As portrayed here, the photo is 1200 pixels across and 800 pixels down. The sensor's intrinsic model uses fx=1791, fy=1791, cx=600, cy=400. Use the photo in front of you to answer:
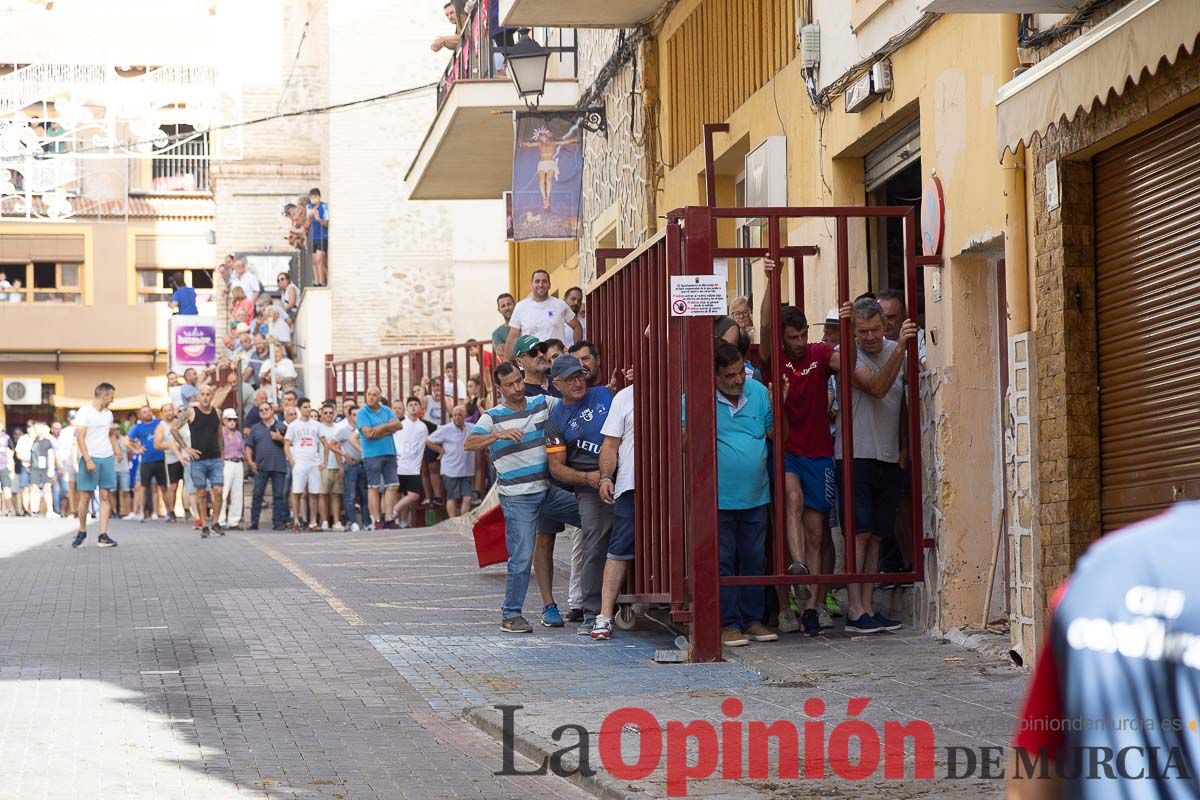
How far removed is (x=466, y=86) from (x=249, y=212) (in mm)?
24586

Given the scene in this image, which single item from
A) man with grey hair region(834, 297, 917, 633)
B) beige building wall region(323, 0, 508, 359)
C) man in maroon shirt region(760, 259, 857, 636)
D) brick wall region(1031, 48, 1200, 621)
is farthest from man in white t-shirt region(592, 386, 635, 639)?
beige building wall region(323, 0, 508, 359)

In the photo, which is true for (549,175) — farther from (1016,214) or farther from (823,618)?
(1016,214)

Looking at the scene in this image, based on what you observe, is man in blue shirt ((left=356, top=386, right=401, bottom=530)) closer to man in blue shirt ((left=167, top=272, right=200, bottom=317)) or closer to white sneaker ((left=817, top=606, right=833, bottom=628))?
white sneaker ((left=817, top=606, right=833, bottom=628))

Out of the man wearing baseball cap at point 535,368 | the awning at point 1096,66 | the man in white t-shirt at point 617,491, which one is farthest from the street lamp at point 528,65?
the awning at point 1096,66

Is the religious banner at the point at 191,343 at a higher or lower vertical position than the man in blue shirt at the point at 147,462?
higher

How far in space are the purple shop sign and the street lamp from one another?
86.3 feet

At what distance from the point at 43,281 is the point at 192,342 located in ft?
43.5

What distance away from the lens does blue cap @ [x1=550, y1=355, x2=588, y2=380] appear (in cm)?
1130

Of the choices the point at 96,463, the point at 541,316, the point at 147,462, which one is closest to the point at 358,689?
the point at 541,316

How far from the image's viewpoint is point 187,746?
7.74 meters

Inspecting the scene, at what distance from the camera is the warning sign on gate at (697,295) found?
996cm

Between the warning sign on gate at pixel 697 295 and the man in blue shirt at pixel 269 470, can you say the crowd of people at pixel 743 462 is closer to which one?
the warning sign on gate at pixel 697 295

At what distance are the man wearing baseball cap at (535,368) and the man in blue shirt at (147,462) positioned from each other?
14889 millimetres

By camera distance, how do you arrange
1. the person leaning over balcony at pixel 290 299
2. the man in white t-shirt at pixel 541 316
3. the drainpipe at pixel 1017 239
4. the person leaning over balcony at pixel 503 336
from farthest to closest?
the person leaning over balcony at pixel 290 299
the person leaning over balcony at pixel 503 336
the man in white t-shirt at pixel 541 316
the drainpipe at pixel 1017 239
